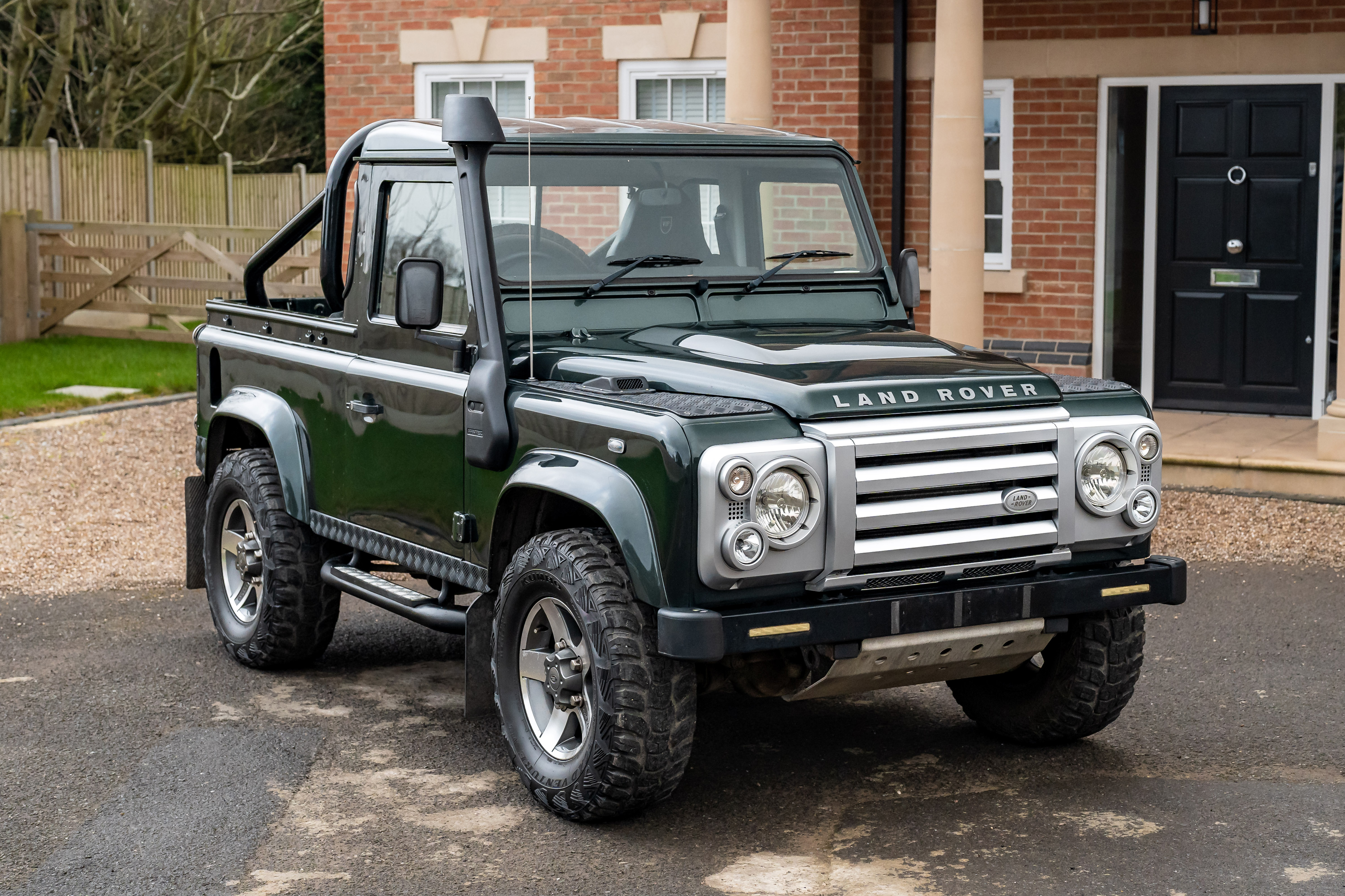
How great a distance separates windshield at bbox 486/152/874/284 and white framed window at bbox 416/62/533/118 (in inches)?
319

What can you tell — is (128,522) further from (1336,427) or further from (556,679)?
(1336,427)

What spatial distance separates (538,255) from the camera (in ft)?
18.2

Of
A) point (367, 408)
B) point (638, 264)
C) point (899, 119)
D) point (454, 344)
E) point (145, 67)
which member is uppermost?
point (145, 67)

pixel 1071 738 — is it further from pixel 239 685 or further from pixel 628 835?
pixel 239 685

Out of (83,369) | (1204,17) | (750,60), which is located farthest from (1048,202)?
(83,369)

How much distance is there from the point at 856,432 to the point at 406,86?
34.1 feet

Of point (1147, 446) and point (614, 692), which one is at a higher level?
point (1147, 446)

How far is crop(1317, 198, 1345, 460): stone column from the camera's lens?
387 inches

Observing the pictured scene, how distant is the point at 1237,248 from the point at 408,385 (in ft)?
27.2

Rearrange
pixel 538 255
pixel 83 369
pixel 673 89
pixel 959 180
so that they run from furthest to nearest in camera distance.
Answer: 1. pixel 83 369
2. pixel 673 89
3. pixel 959 180
4. pixel 538 255

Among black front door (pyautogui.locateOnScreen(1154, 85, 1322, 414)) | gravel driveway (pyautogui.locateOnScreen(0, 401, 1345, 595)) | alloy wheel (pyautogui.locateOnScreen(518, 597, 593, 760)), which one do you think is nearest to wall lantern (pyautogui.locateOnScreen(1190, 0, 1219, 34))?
black front door (pyautogui.locateOnScreen(1154, 85, 1322, 414))

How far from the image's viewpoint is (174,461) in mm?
11742

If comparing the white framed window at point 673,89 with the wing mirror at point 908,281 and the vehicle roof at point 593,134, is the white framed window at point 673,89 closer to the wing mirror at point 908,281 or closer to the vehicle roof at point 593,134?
the vehicle roof at point 593,134

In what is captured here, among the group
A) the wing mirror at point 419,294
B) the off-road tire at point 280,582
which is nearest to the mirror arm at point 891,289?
the wing mirror at point 419,294
